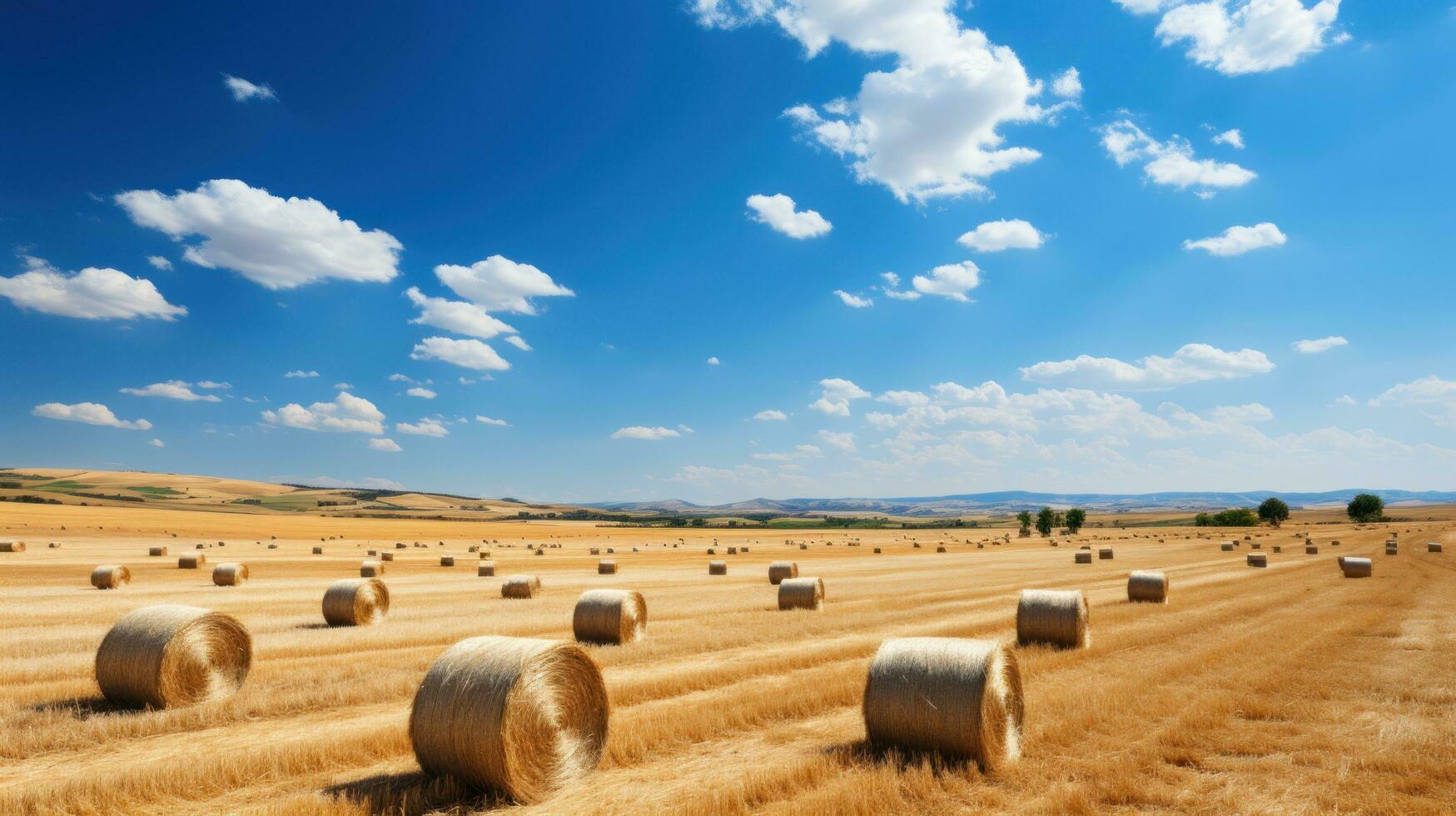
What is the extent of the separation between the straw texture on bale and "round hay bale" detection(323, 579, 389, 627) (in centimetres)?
1149

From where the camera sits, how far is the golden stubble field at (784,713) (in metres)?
7.07

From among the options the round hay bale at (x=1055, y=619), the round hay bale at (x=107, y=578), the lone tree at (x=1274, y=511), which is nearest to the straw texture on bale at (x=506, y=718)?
the round hay bale at (x=1055, y=619)

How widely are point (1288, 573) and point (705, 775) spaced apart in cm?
3285

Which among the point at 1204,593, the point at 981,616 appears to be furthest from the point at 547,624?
the point at 1204,593

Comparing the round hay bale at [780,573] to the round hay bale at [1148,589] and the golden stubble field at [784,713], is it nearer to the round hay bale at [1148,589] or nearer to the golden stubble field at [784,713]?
the golden stubble field at [784,713]

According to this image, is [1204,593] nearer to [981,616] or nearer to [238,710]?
[981,616]

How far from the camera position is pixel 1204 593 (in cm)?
2402

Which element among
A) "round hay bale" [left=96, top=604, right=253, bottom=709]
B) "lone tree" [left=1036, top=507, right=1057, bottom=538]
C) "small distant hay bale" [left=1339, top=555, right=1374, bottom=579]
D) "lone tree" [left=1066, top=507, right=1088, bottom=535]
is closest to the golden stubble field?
"round hay bale" [left=96, top=604, right=253, bottom=709]

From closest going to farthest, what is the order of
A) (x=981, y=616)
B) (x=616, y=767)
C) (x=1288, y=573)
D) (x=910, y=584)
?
(x=616, y=767)
(x=981, y=616)
(x=910, y=584)
(x=1288, y=573)

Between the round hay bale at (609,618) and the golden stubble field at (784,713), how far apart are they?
52 cm

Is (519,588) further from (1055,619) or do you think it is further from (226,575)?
(1055,619)

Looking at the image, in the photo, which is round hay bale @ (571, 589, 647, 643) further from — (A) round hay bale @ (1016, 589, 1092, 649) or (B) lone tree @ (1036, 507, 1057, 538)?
(B) lone tree @ (1036, 507, 1057, 538)

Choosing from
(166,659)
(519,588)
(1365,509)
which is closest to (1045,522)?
(1365,509)

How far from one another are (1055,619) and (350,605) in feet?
47.3
